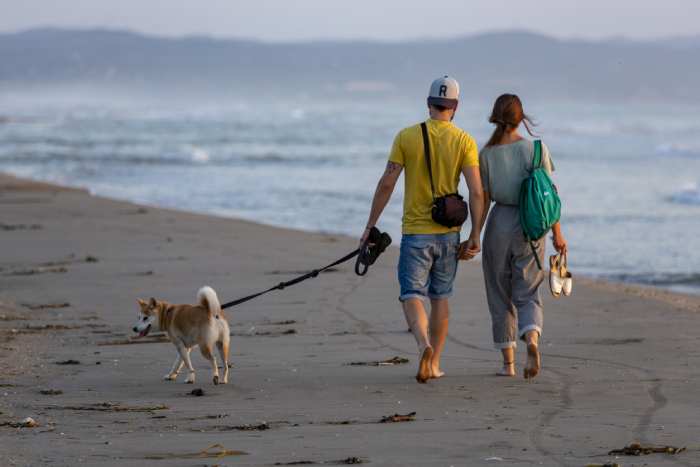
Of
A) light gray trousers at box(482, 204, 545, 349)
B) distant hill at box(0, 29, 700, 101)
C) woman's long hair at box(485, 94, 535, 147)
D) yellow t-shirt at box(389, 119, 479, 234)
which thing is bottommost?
light gray trousers at box(482, 204, 545, 349)

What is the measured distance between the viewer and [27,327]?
8977 millimetres

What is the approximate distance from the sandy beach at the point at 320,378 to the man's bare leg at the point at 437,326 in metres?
0.13

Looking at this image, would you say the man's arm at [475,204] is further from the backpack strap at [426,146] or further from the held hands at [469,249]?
the backpack strap at [426,146]

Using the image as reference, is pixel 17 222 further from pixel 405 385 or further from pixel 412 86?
pixel 412 86

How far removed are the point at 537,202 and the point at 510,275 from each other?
56cm

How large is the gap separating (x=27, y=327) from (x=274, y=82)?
150 metres

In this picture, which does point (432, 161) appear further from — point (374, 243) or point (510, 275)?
point (510, 275)

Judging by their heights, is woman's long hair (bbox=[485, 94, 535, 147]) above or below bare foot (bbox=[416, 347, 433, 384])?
above

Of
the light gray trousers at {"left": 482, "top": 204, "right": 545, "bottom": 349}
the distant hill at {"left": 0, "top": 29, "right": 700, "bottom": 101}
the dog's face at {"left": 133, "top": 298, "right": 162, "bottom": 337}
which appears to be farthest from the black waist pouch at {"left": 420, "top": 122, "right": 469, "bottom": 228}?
the distant hill at {"left": 0, "top": 29, "right": 700, "bottom": 101}

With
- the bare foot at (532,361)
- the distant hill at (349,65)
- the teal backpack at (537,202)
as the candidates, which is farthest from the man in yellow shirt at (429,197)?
the distant hill at (349,65)

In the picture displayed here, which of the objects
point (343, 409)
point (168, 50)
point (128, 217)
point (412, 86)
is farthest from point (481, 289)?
point (168, 50)

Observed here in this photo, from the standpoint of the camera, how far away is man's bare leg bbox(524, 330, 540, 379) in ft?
22.1

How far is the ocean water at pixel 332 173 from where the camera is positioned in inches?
647

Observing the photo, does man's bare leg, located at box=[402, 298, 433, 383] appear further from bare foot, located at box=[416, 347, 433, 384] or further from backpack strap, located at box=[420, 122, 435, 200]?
backpack strap, located at box=[420, 122, 435, 200]
